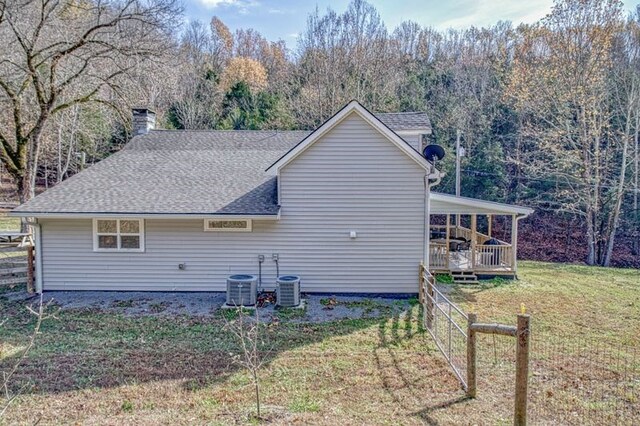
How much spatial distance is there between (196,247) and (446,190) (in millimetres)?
18895

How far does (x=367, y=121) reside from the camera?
1032 cm

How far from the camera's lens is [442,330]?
801 cm

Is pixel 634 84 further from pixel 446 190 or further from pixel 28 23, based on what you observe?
pixel 28 23

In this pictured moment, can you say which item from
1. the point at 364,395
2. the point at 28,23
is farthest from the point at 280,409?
the point at 28,23

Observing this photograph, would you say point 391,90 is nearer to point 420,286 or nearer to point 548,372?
point 420,286

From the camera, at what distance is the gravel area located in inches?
359

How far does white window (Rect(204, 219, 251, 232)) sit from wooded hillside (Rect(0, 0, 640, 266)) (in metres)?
7.73

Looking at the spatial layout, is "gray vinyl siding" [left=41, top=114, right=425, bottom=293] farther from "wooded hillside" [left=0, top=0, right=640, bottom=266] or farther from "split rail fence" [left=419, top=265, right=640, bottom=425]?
"wooded hillside" [left=0, top=0, right=640, bottom=266]

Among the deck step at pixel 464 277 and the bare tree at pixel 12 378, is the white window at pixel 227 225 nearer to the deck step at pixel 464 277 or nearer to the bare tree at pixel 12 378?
the bare tree at pixel 12 378

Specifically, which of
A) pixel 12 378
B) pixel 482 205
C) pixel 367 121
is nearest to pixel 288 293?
pixel 367 121

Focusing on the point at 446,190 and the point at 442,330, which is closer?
the point at 442,330

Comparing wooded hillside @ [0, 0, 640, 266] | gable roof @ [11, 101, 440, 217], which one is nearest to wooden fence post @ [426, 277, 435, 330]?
gable roof @ [11, 101, 440, 217]

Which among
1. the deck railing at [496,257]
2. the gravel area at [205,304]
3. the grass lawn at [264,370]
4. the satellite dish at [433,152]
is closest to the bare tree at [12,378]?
the grass lawn at [264,370]

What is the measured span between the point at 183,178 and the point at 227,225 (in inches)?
92.0
